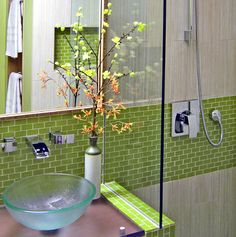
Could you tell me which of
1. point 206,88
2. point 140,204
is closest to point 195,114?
point 206,88

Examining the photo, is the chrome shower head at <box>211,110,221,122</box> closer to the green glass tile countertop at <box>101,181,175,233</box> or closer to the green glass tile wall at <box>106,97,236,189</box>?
the green glass tile wall at <box>106,97,236,189</box>

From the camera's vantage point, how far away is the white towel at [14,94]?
2.15 metres

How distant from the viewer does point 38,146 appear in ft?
7.23

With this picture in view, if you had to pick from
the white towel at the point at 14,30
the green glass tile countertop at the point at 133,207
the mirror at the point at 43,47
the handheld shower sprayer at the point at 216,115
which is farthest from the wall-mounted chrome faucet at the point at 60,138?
the handheld shower sprayer at the point at 216,115

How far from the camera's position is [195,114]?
272cm

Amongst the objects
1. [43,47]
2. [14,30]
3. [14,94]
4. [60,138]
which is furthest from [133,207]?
[14,30]

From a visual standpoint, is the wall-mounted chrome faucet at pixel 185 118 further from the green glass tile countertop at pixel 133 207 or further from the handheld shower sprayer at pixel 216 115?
the green glass tile countertop at pixel 133 207

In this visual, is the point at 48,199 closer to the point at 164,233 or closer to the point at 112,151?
the point at 112,151

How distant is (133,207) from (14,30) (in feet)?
3.35

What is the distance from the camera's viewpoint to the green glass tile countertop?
2.09m

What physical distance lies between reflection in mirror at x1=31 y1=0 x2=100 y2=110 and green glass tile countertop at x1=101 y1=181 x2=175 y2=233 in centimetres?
49

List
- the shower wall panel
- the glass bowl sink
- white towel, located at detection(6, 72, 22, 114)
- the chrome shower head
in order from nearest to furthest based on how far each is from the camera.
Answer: the glass bowl sink, white towel, located at detection(6, 72, 22, 114), the shower wall panel, the chrome shower head

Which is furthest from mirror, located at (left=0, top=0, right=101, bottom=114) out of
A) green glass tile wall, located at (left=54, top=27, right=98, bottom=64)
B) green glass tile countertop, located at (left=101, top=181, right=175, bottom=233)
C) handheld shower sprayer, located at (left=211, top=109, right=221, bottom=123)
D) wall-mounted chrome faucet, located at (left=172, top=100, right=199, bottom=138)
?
handheld shower sprayer, located at (left=211, top=109, right=221, bottom=123)

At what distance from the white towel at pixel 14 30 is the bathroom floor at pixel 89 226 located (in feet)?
2.49
